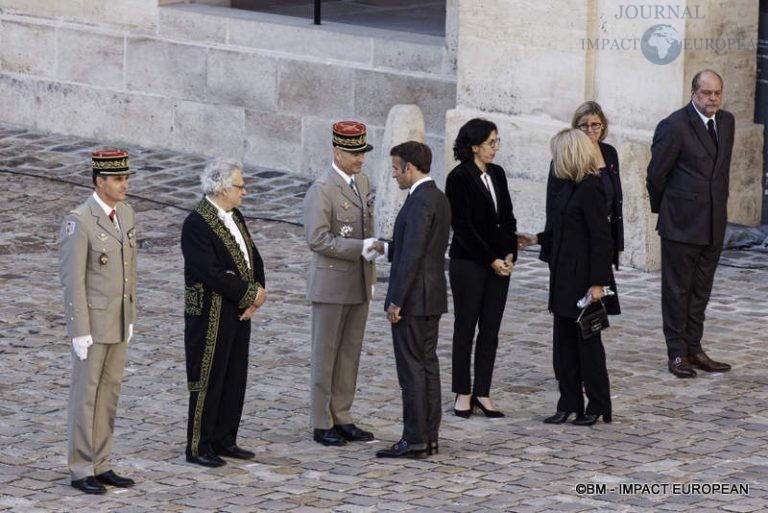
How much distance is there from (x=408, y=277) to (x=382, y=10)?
10339 mm

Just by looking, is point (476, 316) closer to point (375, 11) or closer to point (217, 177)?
point (217, 177)

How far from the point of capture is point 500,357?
36.8ft

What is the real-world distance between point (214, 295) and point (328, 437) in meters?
1.05

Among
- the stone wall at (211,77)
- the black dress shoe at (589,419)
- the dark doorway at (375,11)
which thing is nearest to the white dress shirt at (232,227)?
the black dress shoe at (589,419)

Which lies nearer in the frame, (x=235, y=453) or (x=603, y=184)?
(x=235, y=453)

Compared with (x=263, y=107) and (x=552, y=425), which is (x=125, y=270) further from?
(x=263, y=107)

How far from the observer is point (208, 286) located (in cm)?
894

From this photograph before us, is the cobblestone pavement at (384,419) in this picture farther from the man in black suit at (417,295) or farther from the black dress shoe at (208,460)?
the man in black suit at (417,295)

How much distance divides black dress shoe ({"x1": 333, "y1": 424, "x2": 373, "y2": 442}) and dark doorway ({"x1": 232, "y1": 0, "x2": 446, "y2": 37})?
26.7 feet

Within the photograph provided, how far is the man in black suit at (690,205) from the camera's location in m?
10.9

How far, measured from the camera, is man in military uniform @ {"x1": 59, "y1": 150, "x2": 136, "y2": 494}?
858 centimetres

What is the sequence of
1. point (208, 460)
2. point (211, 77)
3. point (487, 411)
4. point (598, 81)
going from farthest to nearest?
point (211, 77)
point (598, 81)
point (487, 411)
point (208, 460)

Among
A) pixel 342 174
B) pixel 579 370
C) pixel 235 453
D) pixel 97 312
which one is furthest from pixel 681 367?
pixel 97 312

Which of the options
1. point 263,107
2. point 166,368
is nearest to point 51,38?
point 263,107
